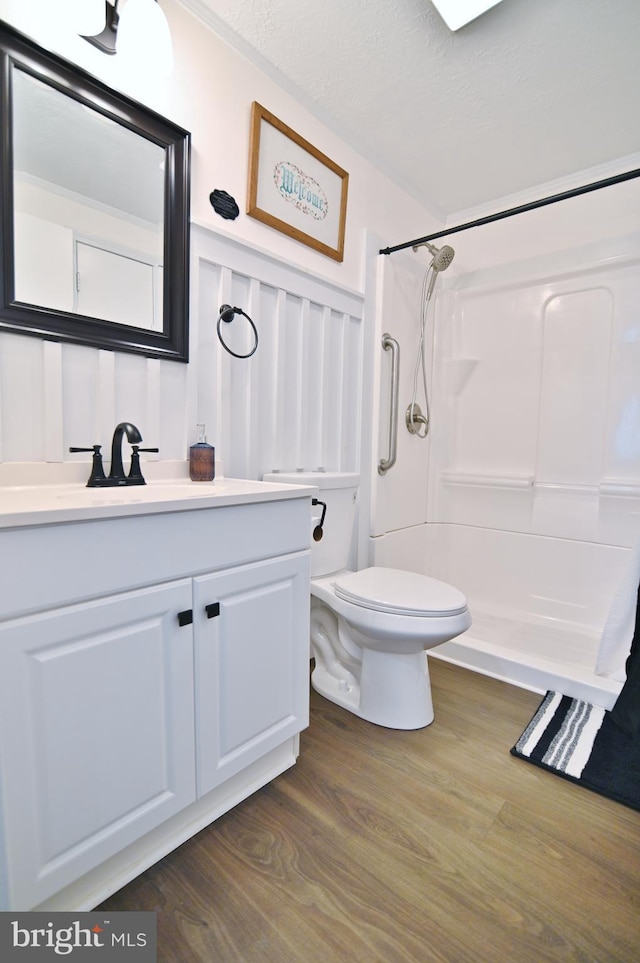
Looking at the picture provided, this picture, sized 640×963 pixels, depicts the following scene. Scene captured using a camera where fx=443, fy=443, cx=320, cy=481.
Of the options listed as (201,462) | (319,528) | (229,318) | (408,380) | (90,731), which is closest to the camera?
(90,731)

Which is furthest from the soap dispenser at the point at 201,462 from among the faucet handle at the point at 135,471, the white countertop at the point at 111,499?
the faucet handle at the point at 135,471

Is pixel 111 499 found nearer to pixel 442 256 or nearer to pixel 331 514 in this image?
pixel 331 514

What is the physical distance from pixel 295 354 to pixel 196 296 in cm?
49

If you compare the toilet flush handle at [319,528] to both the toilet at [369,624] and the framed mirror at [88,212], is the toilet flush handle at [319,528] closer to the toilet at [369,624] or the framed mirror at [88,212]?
the toilet at [369,624]

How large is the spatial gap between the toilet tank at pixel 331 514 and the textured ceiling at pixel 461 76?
151cm

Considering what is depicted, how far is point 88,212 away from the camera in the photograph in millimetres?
1232

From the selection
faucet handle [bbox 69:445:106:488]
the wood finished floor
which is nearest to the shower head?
faucet handle [bbox 69:445:106:488]

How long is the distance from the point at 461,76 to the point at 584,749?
94.8 inches

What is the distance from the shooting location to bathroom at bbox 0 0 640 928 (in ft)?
4.41

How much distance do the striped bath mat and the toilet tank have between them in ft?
2.88


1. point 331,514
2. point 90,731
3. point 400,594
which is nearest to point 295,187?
point 331,514

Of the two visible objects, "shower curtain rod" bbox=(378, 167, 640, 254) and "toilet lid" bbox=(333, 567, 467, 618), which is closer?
"toilet lid" bbox=(333, 567, 467, 618)

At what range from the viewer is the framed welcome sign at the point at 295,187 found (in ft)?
5.35

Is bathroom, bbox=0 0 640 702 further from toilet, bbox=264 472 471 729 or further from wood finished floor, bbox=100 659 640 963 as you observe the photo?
wood finished floor, bbox=100 659 640 963
